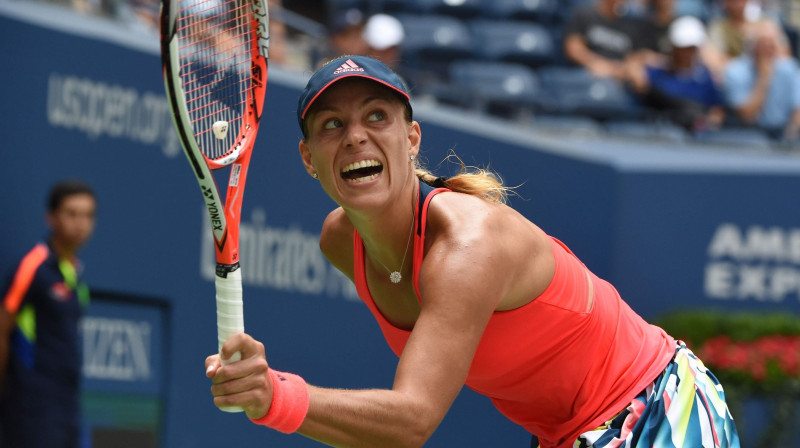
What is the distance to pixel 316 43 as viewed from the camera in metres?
8.30

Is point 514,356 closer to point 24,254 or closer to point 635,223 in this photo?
point 24,254

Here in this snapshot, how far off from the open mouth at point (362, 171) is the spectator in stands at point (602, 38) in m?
7.13

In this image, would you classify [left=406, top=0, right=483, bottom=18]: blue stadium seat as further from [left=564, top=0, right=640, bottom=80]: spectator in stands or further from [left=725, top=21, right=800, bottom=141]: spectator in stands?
[left=725, top=21, right=800, bottom=141]: spectator in stands

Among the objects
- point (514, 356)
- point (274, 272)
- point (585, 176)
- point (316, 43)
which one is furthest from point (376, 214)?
point (585, 176)

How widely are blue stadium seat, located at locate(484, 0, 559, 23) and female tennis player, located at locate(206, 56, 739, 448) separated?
25.3 feet

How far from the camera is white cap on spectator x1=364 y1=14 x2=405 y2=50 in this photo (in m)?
8.57

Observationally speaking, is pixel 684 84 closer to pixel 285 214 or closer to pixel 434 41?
pixel 434 41

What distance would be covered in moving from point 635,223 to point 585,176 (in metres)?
0.65

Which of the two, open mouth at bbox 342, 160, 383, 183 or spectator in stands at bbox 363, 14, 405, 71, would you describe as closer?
open mouth at bbox 342, 160, 383, 183

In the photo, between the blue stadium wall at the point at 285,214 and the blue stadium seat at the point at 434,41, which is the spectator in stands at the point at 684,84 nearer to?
the blue stadium wall at the point at 285,214

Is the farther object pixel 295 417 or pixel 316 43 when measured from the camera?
pixel 316 43

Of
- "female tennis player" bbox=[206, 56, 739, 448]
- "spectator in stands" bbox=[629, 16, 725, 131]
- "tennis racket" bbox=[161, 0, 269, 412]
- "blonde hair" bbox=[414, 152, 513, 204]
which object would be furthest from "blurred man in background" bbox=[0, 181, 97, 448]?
"spectator in stands" bbox=[629, 16, 725, 131]

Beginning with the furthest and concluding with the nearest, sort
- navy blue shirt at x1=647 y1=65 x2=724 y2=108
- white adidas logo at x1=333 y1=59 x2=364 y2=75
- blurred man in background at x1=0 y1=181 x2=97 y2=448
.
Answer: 1. navy blue shirt at x1=647 y1=65 x2=724 y2=108
2. blurred man in background at x1=0 y1=181 x2=97 y2=448
3. white adidas logo at x1=333 y1=59 x2=364 y2=75

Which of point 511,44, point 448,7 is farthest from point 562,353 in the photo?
point 448,7
